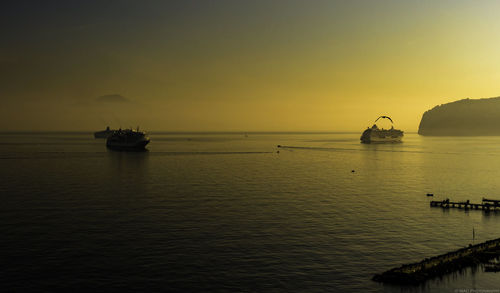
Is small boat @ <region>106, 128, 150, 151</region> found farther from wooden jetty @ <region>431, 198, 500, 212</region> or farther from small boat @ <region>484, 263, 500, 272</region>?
small boat @ <region>484, 263, 500, 272</region>

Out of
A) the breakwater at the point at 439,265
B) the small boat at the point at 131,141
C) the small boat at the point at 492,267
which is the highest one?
A: the small boat at the point at 131,141

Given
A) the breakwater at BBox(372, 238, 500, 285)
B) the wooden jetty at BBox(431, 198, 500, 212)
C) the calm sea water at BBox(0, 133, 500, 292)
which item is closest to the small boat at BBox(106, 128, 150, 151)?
the calm sea water at BBox(0, 133, 500, 292)

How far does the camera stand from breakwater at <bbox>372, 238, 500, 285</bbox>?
29656 millimetres

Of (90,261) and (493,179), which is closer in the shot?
(90,261)

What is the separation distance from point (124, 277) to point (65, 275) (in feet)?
14.9

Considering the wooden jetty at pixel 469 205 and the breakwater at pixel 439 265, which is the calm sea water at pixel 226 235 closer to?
the breakwater at pixel 439 265

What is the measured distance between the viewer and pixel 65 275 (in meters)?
30.1

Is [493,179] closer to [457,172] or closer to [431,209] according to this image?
[457,172]

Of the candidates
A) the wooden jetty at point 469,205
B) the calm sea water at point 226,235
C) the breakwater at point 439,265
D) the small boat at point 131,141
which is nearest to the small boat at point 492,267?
the breakwater at point 439,265

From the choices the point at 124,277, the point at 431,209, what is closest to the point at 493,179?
the point at 431,209

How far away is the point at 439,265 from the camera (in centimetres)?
3169

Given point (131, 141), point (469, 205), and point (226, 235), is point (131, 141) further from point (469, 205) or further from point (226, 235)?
point (226, 235)

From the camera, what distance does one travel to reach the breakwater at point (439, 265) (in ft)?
97.3

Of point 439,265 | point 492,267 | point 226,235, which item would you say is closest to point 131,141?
point 226,235
